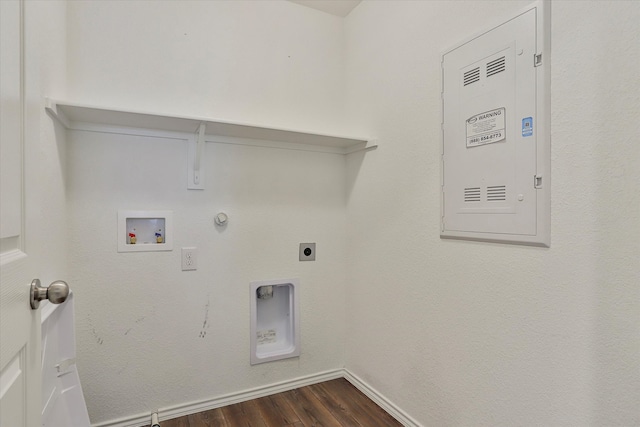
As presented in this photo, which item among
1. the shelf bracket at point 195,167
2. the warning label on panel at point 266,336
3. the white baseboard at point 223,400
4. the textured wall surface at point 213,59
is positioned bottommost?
the white baseboard at point 223,400

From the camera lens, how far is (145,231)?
1838 millimetres

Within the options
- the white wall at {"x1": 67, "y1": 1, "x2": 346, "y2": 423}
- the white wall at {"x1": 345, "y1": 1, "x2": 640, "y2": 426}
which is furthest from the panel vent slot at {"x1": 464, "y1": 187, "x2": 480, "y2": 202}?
the white wall at {"x1": 67, "y1": 1, "x2": 346, "y2": 423}

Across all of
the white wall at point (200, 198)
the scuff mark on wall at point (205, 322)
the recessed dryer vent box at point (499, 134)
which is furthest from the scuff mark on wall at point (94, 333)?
the recessed dryer vent box at point (499, 134)

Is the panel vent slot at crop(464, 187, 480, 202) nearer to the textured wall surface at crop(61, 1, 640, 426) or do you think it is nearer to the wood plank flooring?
the textured wall surface at crop(61, 1, 640, 426)

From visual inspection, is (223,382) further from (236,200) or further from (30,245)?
(30,245)

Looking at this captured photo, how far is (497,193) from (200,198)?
4.93 ft

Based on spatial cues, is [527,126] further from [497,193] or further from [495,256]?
[495,256]

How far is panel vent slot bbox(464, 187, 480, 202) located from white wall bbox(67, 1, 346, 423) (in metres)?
1.02

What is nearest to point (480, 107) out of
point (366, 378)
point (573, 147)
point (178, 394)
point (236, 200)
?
point (573, 147)

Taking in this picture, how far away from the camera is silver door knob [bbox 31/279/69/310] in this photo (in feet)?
2.35

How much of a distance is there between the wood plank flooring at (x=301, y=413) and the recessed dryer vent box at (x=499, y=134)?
112 cm

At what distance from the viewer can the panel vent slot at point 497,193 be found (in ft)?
4.26

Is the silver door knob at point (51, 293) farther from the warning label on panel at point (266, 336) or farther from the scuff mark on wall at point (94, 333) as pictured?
the warning label on panel at point (266, 336)

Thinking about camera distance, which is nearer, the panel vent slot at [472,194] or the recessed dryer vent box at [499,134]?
the recessed dryer vent box at [499,134]
